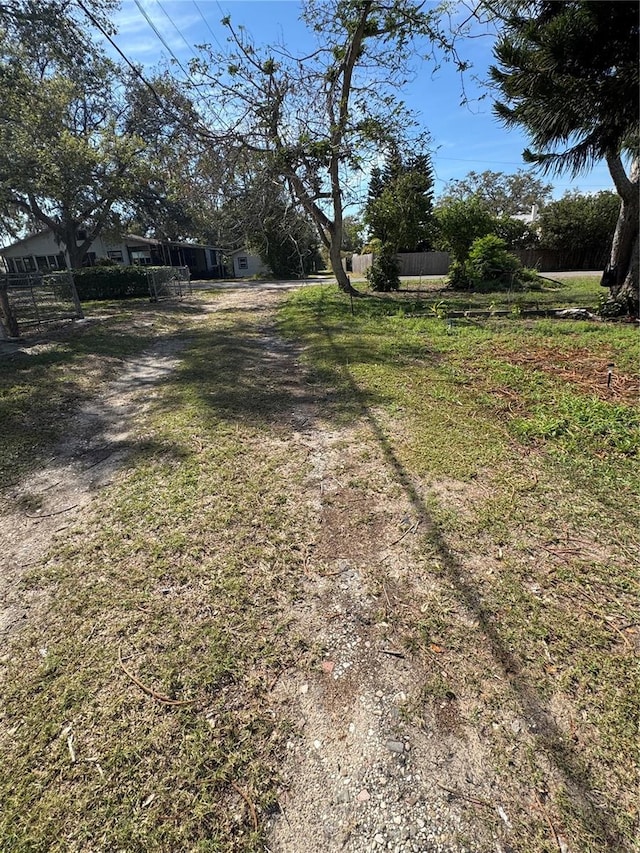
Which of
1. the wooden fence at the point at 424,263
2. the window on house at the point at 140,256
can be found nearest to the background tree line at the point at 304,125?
the wooden fence at the point at 424,263

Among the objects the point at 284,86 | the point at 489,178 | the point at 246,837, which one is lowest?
the point at 246,837

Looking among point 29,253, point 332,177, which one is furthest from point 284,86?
point 29,253

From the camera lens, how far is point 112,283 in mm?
19812

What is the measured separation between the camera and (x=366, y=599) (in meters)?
2.13

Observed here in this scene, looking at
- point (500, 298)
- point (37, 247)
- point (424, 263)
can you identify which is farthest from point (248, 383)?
point (37, 247)

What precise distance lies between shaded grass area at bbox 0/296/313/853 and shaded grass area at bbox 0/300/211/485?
1.49 m

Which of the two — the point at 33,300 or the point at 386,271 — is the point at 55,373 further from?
the point at 386,271

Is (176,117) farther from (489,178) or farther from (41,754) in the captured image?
(489,178)

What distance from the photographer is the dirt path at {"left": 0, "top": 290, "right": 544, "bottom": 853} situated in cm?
129

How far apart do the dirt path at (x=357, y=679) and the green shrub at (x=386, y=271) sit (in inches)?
529

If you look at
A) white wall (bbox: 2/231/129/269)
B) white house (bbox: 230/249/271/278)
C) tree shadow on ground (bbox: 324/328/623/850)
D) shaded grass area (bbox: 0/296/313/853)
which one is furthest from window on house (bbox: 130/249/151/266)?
tree shadow on ground (bbox: 324/328/623/850)

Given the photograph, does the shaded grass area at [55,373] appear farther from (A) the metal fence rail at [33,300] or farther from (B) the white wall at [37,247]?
(B) the white wall at [37,247]

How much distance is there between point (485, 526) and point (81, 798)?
2.28 meters

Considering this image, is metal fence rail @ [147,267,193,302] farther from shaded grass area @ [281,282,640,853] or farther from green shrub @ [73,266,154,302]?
shaded grass area @ [281,282,640,853]
